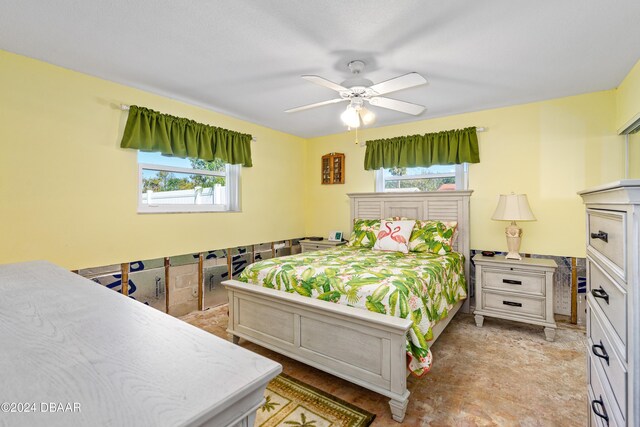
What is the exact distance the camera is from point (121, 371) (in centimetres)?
56

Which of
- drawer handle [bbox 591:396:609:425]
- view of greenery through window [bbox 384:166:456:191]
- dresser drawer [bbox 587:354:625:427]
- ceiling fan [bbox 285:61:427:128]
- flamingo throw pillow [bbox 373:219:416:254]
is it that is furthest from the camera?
view of greenery through window [bbox 384:166:456:191]

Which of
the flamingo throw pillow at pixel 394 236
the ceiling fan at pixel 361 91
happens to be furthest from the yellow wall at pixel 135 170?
the ceiling fan at pixel 361 91

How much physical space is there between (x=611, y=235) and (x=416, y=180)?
3.18 metres

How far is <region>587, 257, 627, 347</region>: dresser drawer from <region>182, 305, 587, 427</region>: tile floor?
1036mm

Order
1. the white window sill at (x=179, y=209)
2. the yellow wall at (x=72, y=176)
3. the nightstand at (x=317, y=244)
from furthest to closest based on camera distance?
the nightstand at (x=317, y=244) < the white window sill at (x=179, y=209) < the yellow wall at (x=72, y=176)

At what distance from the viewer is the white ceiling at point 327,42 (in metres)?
1.75

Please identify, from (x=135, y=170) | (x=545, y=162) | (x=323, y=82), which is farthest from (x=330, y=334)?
(x=545, y=162)

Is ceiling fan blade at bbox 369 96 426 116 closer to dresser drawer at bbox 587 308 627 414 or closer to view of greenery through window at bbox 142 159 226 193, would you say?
dresser drawer at bbox 587 308 627 414

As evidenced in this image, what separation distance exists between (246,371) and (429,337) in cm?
177

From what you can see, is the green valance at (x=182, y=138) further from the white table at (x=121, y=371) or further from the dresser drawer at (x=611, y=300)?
the dresser drawer at (x=611, y=300)

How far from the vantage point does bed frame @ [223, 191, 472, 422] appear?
176 cm

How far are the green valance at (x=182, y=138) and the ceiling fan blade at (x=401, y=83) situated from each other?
6.53 ft

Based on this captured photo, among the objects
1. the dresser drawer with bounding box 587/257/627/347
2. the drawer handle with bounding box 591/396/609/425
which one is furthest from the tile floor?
the dresser drawer with bounding box 587/257/627/347

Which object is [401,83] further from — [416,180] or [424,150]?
[416,180]
